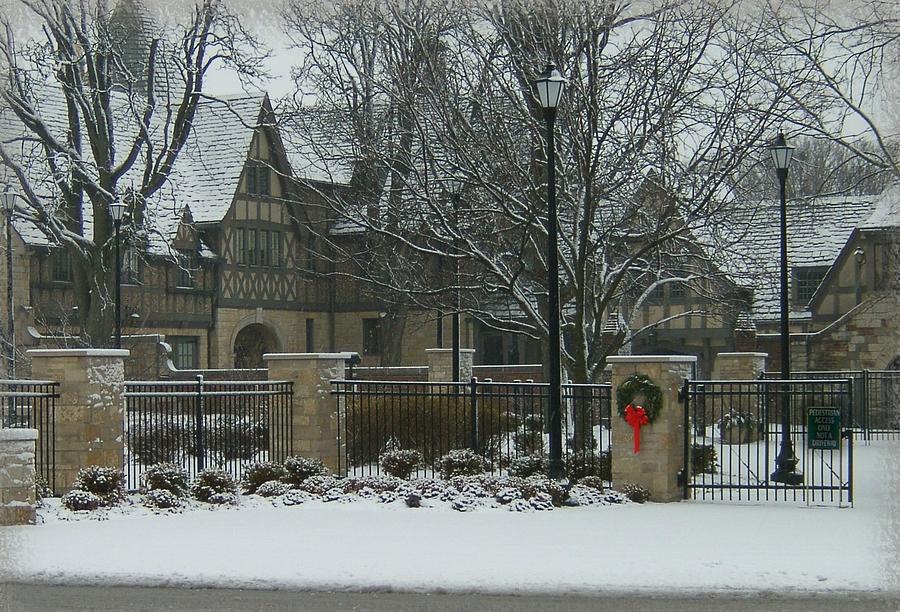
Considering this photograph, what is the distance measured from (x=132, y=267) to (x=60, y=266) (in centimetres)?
219

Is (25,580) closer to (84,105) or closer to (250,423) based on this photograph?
(250,423)

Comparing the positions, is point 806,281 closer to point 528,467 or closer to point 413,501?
point 528,467

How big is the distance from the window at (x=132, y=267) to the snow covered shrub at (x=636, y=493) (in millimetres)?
24227

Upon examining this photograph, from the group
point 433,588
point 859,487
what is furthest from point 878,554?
point 859,487

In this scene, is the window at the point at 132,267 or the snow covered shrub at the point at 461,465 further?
the window at the point at 132,267

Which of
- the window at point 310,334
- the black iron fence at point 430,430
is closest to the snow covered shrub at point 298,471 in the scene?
the black iron fence at point 430,430

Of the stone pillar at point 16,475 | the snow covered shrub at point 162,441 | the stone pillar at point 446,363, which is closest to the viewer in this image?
the stone pillar at point 16,475

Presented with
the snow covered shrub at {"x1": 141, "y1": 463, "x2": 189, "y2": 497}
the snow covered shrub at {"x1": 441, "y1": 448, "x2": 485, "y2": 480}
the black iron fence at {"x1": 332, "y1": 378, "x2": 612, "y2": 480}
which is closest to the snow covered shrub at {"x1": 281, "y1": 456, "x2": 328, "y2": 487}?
the black iron fence at {"x1": 332, "y1": 378, "x2": 612, "y2": 480}

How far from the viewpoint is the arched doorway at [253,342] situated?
143ft

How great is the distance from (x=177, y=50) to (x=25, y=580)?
21.4 m

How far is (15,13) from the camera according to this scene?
29031 millimetres

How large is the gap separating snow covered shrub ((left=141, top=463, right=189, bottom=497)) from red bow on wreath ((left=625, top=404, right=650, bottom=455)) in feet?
19.4

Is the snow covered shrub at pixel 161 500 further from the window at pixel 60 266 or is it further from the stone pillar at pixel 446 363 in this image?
the window at pixel 60 266

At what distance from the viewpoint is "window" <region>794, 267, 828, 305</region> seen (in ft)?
134
